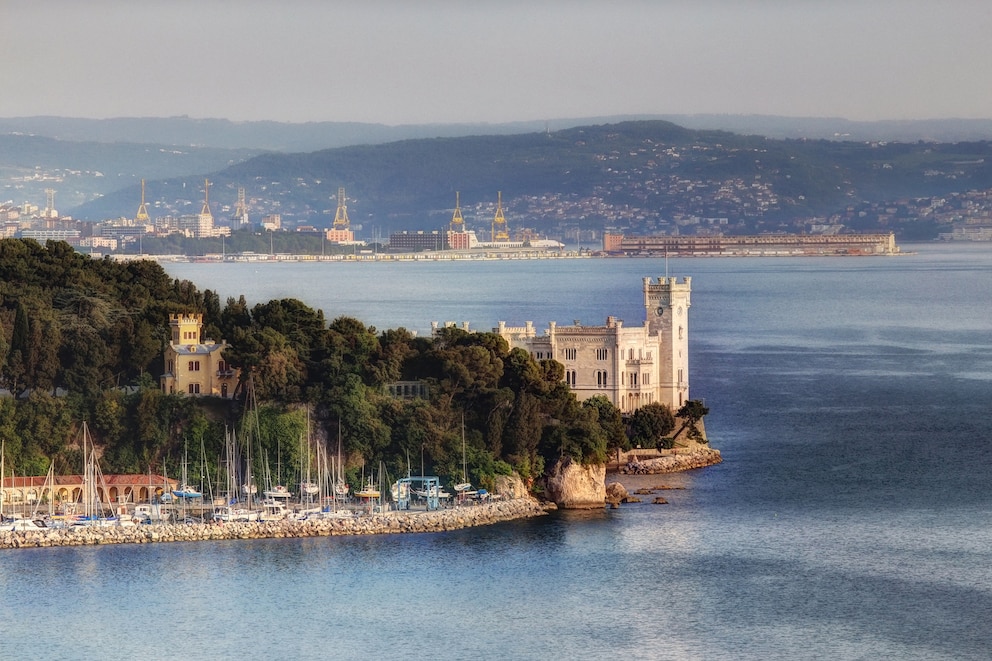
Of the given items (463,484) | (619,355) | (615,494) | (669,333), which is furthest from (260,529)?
(669,333)

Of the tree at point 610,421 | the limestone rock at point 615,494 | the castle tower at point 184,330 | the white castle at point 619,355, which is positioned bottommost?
the limestone rock at point 615,494

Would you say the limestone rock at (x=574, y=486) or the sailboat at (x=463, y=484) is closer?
the sailboat at (x=463, y=484)

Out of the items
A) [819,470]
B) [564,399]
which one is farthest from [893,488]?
[564,399]

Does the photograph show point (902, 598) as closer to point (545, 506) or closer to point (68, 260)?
point (545, 506)

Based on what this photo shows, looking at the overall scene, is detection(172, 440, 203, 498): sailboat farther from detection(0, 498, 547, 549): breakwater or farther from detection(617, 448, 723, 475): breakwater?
detection(617, 448, 723, 475): breakwater

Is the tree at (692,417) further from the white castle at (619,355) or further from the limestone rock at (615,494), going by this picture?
the limestone rock at (615,494)

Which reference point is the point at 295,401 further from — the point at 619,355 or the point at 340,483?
the point at 619,355

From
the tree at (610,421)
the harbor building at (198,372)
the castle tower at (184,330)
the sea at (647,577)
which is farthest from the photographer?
the castle tower at (184,330)

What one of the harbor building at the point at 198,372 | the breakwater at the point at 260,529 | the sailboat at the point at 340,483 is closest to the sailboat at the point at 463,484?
the breakwater at the point at 260,529
